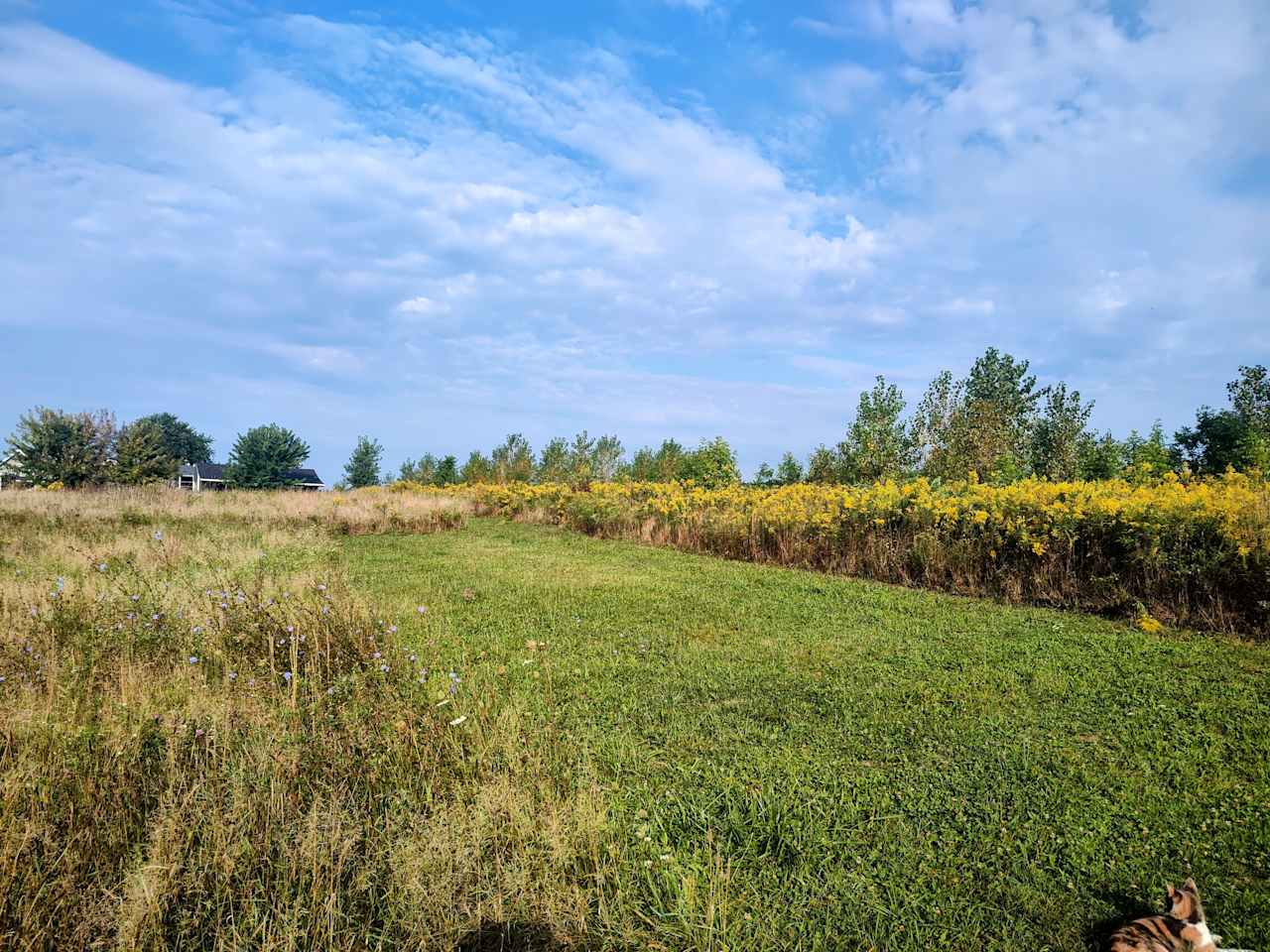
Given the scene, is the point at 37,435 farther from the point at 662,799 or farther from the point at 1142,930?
the point at 1142,930

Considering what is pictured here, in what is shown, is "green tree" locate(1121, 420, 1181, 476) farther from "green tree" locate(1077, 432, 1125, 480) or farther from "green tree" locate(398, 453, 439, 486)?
"green tree" locate(398, 453, 439, 486)

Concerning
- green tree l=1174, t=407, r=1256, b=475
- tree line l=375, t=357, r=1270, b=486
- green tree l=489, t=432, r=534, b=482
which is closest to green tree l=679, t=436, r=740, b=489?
tree line l=375, t=357, r=1270, b=486

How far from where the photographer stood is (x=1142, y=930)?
2.09 metres

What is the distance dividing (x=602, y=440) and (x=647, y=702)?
1021 inches

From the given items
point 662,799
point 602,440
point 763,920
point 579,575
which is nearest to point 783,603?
point 579,575

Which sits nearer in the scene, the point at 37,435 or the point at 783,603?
the point at 783,603

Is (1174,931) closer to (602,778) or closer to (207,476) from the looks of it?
(602,778)

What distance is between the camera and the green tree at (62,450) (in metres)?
20.9

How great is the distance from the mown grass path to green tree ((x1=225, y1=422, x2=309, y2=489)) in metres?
37.1

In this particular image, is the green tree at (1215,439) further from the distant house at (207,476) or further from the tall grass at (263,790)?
the distant house at (207,476)

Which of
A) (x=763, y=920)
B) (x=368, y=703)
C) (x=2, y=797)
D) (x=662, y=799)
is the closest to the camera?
(x=763, y=920)

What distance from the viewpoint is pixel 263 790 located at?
2.83m

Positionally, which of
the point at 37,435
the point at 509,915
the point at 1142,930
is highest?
the point at 37,435

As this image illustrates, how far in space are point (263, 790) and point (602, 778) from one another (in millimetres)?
1444
